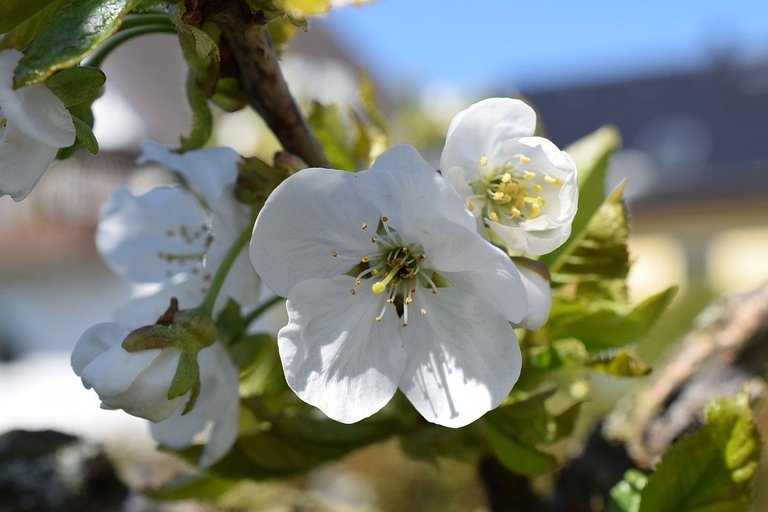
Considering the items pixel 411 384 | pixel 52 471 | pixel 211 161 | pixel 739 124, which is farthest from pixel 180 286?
pixel 739 124

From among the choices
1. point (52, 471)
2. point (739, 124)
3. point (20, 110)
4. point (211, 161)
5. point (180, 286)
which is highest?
point (20, 110)

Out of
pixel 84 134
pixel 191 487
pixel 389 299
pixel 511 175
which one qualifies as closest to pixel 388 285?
pixel 389 299

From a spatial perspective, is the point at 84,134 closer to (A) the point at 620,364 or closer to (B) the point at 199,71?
(B) the point at 199,71

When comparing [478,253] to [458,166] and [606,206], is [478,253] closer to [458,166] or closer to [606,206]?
[458,166]

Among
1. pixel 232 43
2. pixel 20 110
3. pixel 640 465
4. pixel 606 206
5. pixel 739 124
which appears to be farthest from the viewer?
pixel 739 124

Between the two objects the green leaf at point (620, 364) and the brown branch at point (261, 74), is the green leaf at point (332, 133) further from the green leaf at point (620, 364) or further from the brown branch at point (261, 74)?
the green leaf at point (620, 364)

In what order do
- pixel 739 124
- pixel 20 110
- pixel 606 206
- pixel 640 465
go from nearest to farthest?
pixel 20 110 → pixel 606 206 → pixel 640 465 → pixel 739 124

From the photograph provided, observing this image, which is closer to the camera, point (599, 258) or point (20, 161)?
point (20, 161)
